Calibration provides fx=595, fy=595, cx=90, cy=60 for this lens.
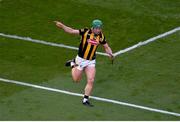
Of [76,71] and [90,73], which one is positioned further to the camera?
[76,71]

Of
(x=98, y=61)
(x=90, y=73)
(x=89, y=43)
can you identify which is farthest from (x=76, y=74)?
(x=98, y=61)

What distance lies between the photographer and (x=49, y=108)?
14.8 m

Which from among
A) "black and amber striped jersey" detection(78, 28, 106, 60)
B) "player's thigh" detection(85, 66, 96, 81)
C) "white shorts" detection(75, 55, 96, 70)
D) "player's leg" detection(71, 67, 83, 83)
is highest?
"black and amber striped jersey" detection(78, 28, 106, 60)

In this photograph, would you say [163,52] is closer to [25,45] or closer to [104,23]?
[104,23]

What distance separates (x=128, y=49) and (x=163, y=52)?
43.6 inches

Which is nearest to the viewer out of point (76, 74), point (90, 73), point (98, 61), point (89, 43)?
point (90, 73)

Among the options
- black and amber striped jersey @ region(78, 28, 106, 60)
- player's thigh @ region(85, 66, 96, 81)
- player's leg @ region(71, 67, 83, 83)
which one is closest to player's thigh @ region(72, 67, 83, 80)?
player's leg @ region(71, 67, 83, 83)

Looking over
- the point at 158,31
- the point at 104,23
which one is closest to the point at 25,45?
the point at 104,23

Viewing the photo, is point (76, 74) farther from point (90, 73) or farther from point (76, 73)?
point (90, 73)

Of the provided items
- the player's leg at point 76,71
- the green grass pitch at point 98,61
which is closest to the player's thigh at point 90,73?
the player's leg at point 76,71

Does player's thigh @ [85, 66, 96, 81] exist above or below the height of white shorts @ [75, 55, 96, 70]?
below

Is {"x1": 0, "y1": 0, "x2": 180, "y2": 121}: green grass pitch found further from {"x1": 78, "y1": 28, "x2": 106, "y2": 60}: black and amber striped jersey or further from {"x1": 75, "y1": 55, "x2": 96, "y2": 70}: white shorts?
{"x1": 78, "y1": 28, "x2": 106, "y2": 60}: black and amber striped jersey

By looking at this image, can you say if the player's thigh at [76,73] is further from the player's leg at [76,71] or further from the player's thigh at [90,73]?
the player's thigh at [90,73]

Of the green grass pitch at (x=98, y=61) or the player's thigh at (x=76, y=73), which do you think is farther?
the player's thigh at (x=76, y=73)
